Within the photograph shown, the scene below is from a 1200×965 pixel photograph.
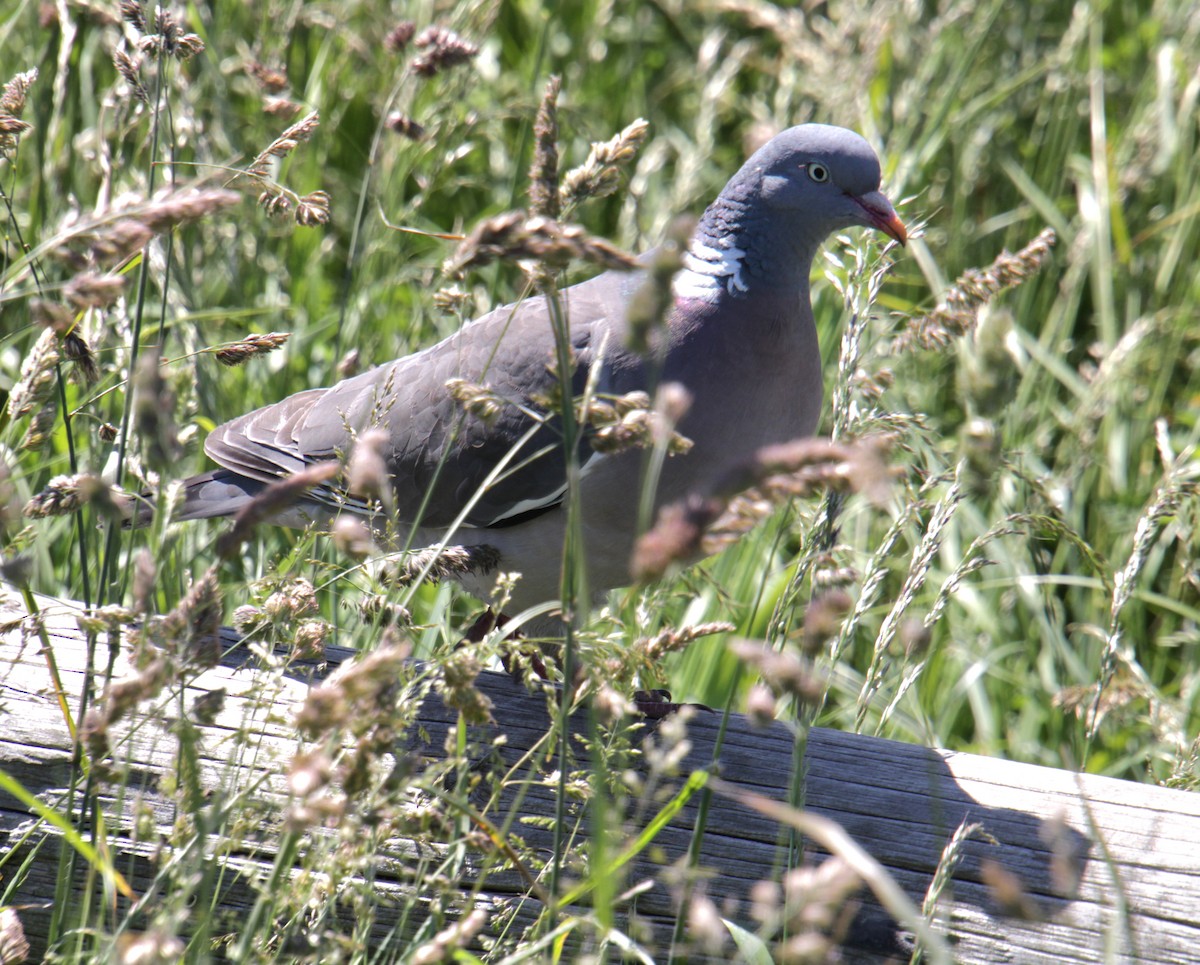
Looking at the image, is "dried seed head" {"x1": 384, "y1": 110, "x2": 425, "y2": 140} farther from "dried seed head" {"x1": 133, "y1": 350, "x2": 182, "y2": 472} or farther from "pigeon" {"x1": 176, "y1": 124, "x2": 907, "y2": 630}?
"dried seed head" {"x1": 133, "y1": 350, "x2": 182, "y2": 472}

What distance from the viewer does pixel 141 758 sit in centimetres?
188

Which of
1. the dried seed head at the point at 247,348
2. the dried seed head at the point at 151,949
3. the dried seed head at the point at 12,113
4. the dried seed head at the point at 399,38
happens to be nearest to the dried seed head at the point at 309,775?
the dried seed head at the point at 151,949

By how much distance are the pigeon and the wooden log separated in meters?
0.50

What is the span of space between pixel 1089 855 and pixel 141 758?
4.67ft

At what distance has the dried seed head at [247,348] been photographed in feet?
5.18

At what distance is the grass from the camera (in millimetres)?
2146

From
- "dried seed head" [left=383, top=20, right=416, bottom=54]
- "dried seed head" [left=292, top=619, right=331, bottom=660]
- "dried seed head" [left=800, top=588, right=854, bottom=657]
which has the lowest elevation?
"dried seed head" [left=292, top=619, right=331, bottom=660]

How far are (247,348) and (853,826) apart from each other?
45.5 inches

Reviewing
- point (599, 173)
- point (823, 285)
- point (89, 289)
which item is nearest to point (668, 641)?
point (599, 173)

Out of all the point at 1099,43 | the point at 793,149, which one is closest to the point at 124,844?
the point at 793,149

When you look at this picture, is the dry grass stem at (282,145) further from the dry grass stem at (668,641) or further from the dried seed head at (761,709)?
the dried seed head at (761,709)

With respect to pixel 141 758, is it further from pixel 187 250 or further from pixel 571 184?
pixel 187 250

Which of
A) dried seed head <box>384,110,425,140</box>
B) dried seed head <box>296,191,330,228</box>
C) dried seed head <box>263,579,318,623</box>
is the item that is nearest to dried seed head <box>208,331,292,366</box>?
dried seed head <box>296,191,330,228</box>

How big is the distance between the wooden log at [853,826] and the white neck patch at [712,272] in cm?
87
